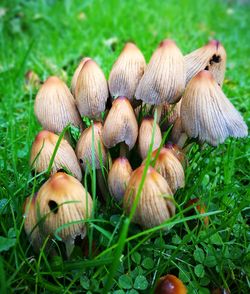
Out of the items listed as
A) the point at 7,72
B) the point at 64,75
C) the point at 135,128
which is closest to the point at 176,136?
the point at 135,128

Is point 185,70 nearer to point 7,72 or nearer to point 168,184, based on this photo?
point 168,184

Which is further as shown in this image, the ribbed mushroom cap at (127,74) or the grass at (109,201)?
the ribbed mushroom cap at (127,74)

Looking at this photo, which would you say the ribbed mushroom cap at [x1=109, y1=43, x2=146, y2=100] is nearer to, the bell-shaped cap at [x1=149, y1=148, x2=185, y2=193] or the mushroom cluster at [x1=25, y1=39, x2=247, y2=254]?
the mushroom cluster at [x1=25, y1=39, x2=247, y2=254]

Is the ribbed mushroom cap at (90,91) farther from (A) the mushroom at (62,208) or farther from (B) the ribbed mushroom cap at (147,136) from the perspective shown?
(A) the mushroom at (62,208)

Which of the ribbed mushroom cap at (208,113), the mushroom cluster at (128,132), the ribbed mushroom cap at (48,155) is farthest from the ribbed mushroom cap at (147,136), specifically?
the ribbed mushroom cap at (48,155)

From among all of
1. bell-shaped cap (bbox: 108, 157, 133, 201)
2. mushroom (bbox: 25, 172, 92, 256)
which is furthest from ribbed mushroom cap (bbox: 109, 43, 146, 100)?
mushroom (bbox: 25, 172, 92, 256)

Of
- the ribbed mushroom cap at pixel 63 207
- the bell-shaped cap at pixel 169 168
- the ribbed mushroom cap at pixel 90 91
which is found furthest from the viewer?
the ribbed mushroom cap at pixel 90 91

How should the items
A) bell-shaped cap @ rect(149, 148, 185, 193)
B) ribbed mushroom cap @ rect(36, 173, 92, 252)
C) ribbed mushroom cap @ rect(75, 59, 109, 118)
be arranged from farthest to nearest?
1. ribbed mushroom cap @ rect(75, 59, 109, 118)
2. bell-shaped cap @ rect(149, 148, 185, 193)
3. ribbed mushroom cap @ rect(36, 173, 92, 252)
